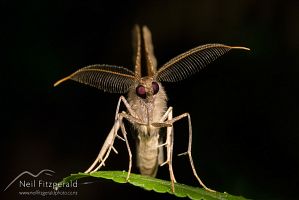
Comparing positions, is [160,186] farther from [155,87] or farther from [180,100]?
[180,100]

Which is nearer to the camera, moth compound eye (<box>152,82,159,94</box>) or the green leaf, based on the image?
the green leaf

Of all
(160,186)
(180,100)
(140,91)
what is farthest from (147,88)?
(180,100)

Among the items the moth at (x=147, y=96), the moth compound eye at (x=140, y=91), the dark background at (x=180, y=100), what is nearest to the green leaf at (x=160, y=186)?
the moth at (x=147, y=96)

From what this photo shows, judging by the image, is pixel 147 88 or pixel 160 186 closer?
pixel 160 186

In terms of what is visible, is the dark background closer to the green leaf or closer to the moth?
the moth

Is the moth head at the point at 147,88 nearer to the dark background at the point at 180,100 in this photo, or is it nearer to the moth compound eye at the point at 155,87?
the moth compound eye at the point at 155,87

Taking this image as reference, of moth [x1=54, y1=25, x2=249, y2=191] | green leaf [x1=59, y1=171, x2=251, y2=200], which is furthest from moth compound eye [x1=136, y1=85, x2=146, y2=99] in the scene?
green leaf [x1=59, y1=171, x2=251, y2=200]

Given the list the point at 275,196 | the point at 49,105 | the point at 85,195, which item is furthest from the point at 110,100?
the point at 275,196
